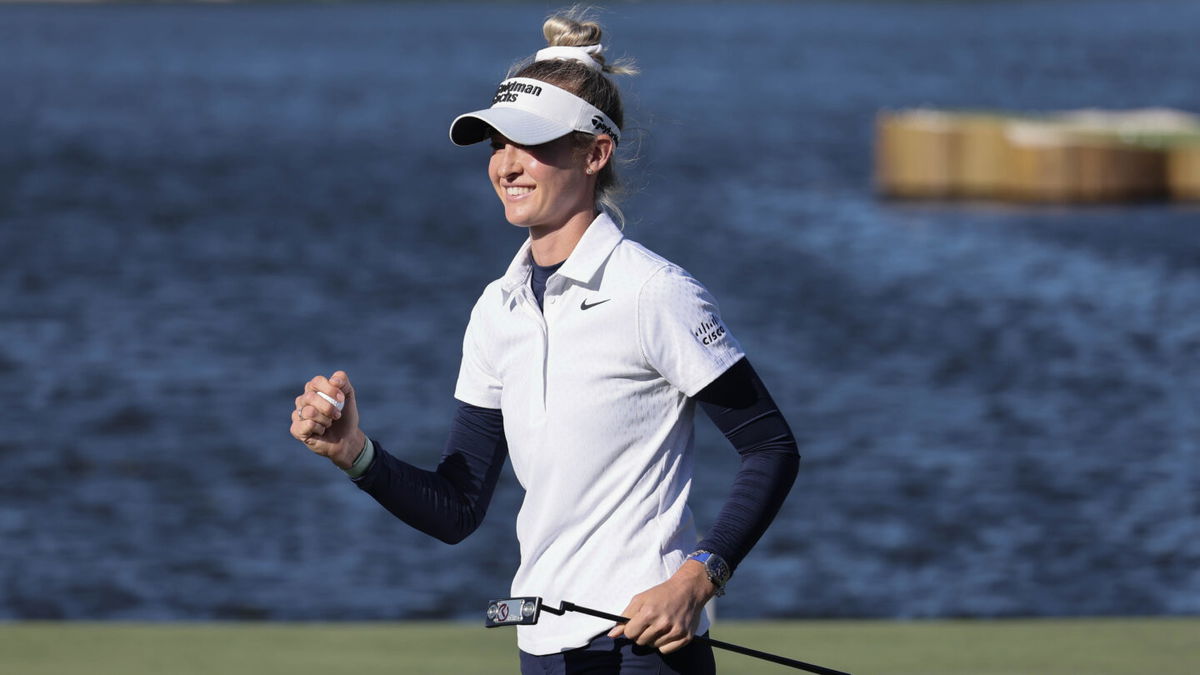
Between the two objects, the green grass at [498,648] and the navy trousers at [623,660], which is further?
the green grass at [498,648]

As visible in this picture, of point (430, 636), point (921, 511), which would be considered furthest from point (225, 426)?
point (430, 636)

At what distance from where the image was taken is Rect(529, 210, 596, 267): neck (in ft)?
11.1

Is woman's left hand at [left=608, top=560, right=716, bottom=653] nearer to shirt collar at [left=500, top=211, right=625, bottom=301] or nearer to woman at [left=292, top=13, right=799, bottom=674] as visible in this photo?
woman at [left=292, top=13, right=799, bottom=674]

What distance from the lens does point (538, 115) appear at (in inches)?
132

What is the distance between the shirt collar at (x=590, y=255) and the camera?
129 inches

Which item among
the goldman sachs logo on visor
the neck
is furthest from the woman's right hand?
the goldman sachs logo on visor

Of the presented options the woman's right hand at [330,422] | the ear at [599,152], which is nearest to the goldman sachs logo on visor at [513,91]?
the ear at [599,152]

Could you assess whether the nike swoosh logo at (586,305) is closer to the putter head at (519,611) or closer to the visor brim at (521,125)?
the visor brim at (521,125)

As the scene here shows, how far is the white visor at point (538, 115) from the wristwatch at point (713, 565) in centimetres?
75

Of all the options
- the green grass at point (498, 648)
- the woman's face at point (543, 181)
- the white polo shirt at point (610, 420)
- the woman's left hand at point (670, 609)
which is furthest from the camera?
the green grass at point (498, 648)

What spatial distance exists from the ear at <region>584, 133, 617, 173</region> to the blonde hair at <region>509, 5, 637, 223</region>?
13 millimetres

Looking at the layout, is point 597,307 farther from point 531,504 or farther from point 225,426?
point 225,426

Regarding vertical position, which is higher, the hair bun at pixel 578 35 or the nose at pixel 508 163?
the hair bun at pixel 578 35

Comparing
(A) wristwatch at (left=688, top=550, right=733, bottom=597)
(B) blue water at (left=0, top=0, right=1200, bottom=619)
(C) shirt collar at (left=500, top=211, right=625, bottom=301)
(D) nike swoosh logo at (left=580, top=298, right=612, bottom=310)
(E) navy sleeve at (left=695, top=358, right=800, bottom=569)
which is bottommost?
(A) wristwatch at (left=688, top=550, right=733, bottom=597)
